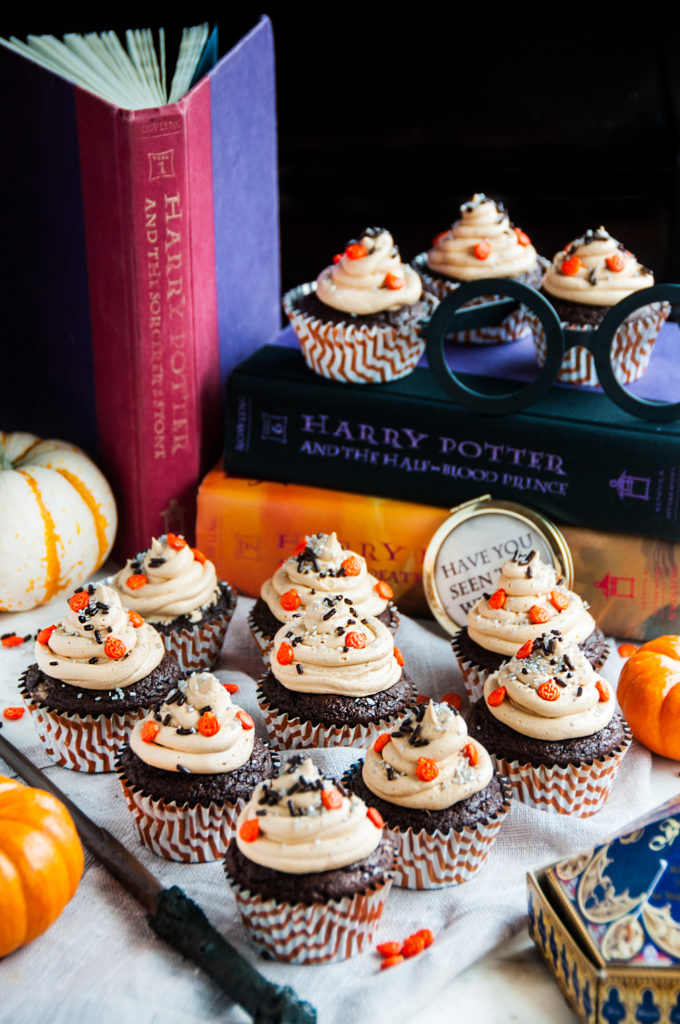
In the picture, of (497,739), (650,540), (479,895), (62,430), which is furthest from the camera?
(62,430)

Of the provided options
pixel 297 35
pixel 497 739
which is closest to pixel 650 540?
pixel 497 739

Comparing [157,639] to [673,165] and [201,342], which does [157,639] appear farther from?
[673,165]

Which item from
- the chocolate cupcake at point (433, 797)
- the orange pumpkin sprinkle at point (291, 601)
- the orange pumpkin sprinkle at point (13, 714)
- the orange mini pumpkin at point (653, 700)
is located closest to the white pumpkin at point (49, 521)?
the orange pumpkin sprinkle at point (13, 714)

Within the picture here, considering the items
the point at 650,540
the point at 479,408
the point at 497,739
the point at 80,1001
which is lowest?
the point at 80,1001

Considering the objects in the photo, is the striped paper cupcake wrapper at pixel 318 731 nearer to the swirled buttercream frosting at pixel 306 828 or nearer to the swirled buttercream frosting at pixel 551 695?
the swirled buttercream frosting at pixel 551 695

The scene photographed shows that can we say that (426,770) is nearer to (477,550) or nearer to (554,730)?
(554,730)

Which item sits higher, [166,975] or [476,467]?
[476,467]

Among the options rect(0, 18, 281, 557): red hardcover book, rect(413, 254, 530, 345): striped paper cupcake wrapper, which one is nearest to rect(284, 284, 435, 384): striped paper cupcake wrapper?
rect(413, 254, 530, 345): striped paper cupcake wrapper
